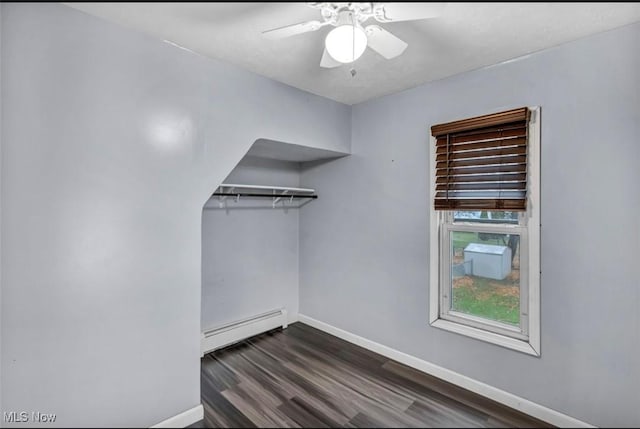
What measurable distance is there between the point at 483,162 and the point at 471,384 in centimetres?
147

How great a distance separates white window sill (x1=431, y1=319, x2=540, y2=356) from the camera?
1.84m

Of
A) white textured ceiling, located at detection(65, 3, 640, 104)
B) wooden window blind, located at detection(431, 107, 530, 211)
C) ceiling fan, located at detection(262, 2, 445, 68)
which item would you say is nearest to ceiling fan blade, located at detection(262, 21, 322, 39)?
ceiling fan, located at detection(262, 2, 445, 68)

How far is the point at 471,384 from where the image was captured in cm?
204

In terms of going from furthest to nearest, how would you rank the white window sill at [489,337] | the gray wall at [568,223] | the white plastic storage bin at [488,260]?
the white plastic storage bin at [488,260] < the white window sill at [489,337] < the gray wall at [568,223]

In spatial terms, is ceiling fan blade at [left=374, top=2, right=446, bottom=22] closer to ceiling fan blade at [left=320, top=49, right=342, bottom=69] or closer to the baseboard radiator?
ceiling fan blade at [left=320, top=49, right=342, bottom=69]

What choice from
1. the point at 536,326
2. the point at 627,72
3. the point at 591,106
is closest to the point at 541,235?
the point at 536,326

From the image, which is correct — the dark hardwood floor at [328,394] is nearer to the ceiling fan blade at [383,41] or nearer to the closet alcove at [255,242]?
Result: the closet alcove at [255,242]

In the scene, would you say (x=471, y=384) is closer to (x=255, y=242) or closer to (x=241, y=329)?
(x=241, y=329)

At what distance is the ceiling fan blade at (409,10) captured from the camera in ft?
4.06

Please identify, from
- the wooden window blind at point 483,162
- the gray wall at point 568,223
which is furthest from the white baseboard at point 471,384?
the wooden window blind at point 483,162

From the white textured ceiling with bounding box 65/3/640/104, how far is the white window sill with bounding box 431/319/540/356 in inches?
69.0

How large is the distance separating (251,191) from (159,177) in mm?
1255

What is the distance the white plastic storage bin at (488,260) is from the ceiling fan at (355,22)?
1410 millimetres

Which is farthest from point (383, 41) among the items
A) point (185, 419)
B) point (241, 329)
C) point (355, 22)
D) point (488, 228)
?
point (241, 329)
